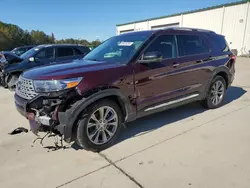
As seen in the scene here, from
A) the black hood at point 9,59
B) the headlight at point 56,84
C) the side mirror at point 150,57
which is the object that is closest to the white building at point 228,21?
the black hood at point 9,59

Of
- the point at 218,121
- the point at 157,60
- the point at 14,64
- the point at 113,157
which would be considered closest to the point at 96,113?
the point at 113,157

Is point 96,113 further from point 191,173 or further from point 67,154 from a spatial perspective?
point 191,173

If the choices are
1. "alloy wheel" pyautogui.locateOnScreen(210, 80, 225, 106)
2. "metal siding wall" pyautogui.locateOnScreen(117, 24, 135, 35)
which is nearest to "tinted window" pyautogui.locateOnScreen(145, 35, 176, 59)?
"alloy wheel" pyautogui.locateOnScreen(210, 80, 225, 106)

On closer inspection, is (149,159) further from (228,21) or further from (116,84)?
(228,21)

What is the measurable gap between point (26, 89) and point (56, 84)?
66 centimetres

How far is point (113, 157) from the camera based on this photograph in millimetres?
3199

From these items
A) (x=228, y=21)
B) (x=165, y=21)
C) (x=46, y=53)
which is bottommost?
(x=46, y=53)

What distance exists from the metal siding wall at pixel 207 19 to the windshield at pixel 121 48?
23.9 m

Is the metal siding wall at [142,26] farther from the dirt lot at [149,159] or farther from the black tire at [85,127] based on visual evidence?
the black tire at [85,127]

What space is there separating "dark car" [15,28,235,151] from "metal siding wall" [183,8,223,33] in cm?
2262

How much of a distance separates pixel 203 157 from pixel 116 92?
1.58 metres

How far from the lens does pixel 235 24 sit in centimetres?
2309

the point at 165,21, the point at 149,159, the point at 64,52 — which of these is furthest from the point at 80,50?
the point at 165,21

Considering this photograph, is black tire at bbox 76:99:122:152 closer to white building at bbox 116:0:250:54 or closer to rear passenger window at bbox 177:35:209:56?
rear passenger window at bbox 177:35:209:56
